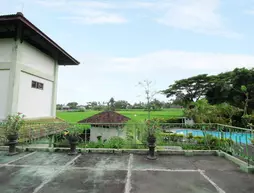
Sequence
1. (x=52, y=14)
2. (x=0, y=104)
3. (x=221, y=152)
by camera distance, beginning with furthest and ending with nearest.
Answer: (x=52, y=14) → (x=0, y=104) → (x=221, y=152)

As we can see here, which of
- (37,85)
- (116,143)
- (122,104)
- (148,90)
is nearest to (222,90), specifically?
(148,90)

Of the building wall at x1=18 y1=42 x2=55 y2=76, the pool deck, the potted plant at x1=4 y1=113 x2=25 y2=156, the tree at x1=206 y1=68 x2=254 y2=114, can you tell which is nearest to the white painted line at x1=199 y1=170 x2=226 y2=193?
the pool deck

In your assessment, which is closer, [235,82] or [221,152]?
[221,152]

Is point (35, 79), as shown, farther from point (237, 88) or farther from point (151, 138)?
point (237, 88)

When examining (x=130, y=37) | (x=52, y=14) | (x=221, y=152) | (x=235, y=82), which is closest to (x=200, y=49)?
(x=130, y=37)

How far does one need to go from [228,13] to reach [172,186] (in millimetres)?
8503

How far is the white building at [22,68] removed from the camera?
5703 mm

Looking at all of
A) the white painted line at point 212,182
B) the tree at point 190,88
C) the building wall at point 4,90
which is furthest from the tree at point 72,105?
the white painted line at point 212,182

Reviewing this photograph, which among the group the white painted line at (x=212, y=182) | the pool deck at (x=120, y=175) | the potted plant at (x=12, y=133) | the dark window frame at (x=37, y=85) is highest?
the dark window frame at (x=37, y=85)

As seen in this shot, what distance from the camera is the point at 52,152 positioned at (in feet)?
14.8

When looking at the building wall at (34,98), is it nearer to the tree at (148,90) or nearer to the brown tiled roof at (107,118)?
the brown tiled roof at (107,118)

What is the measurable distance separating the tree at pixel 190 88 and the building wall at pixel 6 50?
2097 cm

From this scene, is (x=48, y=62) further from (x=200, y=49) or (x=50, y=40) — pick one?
(x=200, y=49)

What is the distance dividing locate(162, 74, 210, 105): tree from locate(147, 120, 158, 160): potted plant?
62.6ft
